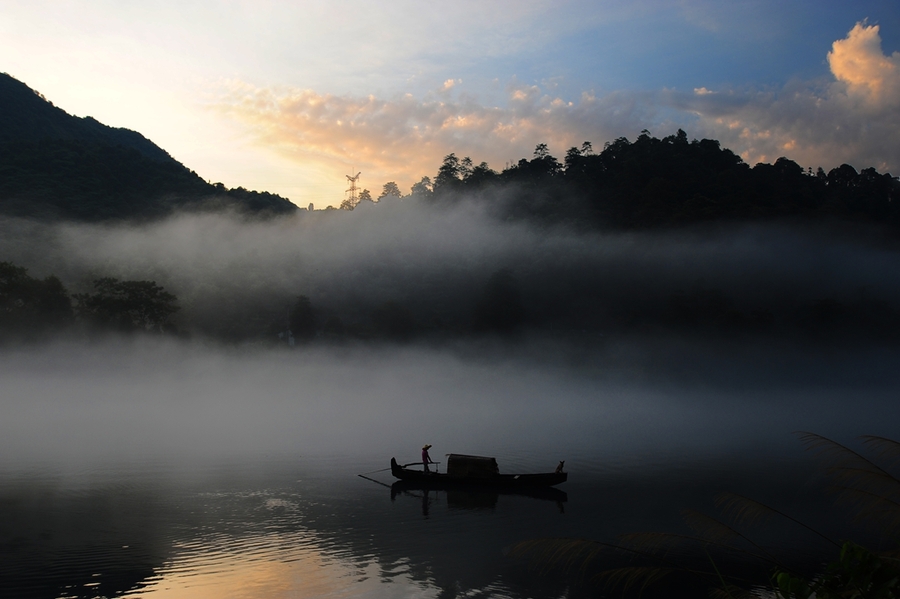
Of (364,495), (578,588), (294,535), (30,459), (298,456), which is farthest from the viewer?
(298,456)

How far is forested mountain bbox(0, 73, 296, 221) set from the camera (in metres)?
143

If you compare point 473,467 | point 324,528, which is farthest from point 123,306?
point 324,528

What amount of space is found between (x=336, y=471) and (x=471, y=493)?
1062cm

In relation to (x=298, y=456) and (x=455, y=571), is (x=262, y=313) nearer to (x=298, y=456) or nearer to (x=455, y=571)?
(x=298, y=456)

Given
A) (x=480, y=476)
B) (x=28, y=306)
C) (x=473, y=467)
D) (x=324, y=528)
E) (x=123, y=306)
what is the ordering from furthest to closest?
(x=123, y=306) → (x=28, y=306) → (x=473, y=467) → (x=480, y=476) → (x=324, y=528)

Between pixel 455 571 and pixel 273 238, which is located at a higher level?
pixel 273 238

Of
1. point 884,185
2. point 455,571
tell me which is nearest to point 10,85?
point 455,571

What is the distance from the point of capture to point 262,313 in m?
130

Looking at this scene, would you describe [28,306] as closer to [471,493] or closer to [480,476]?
[471,493]

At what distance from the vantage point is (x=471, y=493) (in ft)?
112

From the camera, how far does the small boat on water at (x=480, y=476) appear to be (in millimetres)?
33531

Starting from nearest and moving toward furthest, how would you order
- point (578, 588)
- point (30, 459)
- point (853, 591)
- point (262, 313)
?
1. point (853, 591)
2. point (578, 588)
3. point (30, 459)
4. point (262, 313)

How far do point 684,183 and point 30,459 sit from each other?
17458 cm

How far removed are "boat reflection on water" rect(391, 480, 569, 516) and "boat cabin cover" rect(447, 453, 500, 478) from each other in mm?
650
